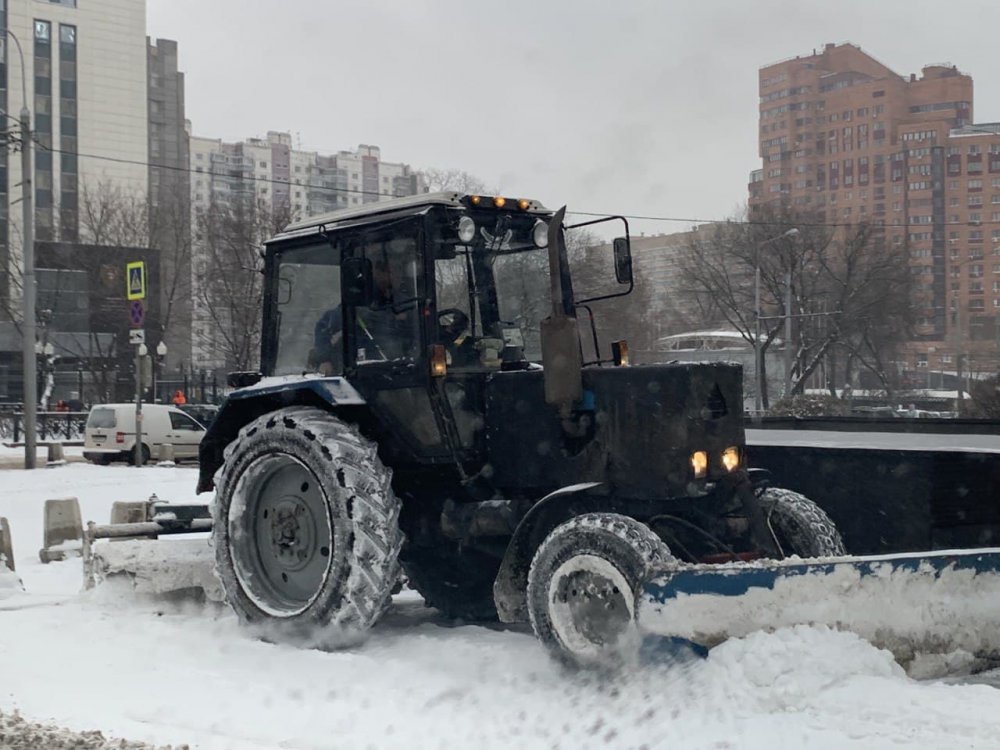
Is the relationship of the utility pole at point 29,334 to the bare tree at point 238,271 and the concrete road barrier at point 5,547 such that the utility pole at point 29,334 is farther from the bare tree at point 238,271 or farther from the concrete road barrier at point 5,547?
the concrete road barrier at point 5,547

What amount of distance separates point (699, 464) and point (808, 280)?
48.6 meters

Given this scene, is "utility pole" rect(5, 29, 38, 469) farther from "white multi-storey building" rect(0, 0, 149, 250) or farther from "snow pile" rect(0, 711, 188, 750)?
"white multi-storey building" rect(0, 0, 149, 250)

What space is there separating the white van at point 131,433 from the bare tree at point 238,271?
4677 millimetres

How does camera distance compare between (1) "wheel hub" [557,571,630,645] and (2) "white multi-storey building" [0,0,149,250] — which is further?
(2) "white multi-storey building" [0,0,149,250]

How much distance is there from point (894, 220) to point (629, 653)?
103m

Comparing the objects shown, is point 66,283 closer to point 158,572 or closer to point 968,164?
point 158,572

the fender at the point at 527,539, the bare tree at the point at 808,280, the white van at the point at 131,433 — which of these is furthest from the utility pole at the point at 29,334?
the bare tree at the point at 808,280

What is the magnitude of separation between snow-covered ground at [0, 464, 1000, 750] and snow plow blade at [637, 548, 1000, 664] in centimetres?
10

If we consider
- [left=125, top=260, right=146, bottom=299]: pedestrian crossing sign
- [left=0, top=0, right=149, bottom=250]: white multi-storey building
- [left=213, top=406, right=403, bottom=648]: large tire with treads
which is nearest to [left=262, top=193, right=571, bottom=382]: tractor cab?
[left=213, top=406, right=403, bottom=648]: large tire with treads

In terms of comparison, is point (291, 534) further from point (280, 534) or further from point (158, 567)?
point (158, 567)

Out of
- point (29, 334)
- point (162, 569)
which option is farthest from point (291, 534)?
point (29, 334)

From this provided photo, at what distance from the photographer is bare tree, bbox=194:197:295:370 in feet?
116

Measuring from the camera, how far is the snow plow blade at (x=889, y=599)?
17.3 ft

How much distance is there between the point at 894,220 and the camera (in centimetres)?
10138
